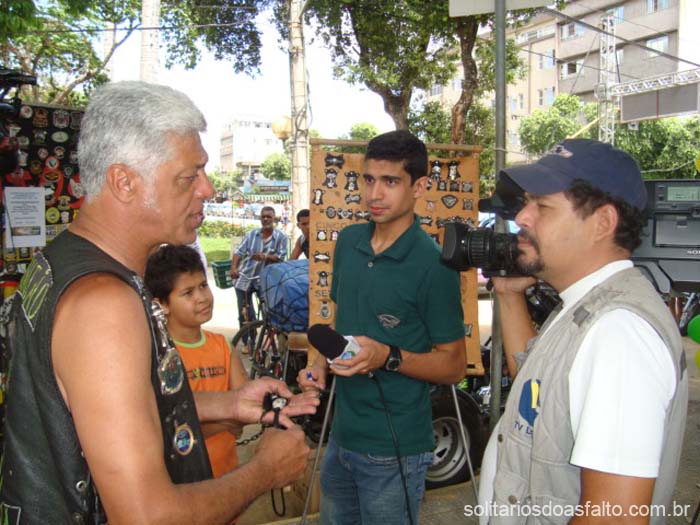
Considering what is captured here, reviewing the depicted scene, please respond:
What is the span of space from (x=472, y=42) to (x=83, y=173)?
1183 centimetres

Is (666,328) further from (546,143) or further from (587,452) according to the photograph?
(546,143)

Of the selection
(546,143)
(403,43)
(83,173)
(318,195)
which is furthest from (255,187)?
(83,173)

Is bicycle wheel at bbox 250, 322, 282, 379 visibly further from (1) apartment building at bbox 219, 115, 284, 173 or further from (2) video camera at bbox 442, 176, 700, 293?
(1) apartment building at bbox 219, 115, 284, 173

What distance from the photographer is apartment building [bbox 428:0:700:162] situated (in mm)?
35872

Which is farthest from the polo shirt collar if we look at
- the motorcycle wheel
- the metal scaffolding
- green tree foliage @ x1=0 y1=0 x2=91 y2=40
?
the metal scaffolding

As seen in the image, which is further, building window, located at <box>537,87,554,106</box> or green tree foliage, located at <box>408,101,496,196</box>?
building window, located at <box>537,87,554,106</box>

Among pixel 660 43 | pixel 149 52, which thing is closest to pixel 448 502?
pixel 149 52

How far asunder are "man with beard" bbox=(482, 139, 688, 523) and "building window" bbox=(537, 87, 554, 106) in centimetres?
5101

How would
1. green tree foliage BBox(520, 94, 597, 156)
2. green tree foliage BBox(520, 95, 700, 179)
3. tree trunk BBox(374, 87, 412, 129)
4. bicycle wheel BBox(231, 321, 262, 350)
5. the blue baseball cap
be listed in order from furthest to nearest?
green tree foliage BBox(520, 94, 597, 156) → green tree foliage BBox(520, 95, 700, 179) → tree trunk BBox(374, 87, 412, 129) → bicycle wheel BBox(231, 321, 262, 350) → the blue baseball cap

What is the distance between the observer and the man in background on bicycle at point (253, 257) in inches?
304

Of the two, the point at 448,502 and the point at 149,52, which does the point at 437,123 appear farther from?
the point at 448,502

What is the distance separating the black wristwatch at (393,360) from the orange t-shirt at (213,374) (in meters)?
0.76

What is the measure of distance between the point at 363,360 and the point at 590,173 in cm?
94

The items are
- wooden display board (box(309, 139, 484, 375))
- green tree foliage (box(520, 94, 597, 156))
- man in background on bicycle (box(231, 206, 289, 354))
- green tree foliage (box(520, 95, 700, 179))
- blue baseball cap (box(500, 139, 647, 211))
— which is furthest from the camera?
green tree foliage (box(520, 94, 597, 156))
